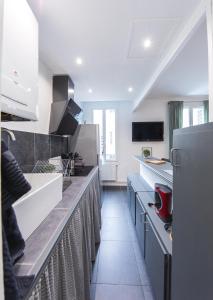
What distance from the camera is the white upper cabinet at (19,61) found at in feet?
2.83

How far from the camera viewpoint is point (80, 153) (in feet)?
12.4

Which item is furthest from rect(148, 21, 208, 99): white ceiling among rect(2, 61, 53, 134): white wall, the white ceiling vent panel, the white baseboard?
the white baseboard

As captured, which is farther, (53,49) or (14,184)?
(53,49)

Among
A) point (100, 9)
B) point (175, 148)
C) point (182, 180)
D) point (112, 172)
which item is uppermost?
point (100, 9)

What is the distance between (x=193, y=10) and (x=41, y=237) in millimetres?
2032

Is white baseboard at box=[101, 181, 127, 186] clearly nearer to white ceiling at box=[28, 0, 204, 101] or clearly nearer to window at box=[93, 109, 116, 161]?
window at box=[93, 109, 116, 161]

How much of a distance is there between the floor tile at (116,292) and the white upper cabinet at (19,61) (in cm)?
166

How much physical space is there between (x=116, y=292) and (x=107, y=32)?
253 centimetres

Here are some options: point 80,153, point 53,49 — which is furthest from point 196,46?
point 80,153

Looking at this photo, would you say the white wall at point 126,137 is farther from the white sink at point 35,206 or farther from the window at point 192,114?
the white sink at point 35,206

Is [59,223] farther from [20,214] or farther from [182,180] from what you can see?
[182,180]

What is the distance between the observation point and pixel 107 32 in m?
1.93

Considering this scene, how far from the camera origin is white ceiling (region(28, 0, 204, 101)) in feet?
5.11

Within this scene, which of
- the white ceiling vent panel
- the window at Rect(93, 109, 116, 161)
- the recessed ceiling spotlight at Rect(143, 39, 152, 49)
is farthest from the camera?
the window at Rect(93, 109, 116, 161)
